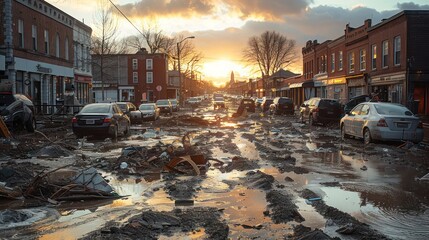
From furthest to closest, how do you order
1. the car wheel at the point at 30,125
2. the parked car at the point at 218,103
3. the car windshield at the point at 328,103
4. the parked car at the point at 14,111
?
1. the parked car at the point at 218,103
2. the car windshield at the point at 328,103
3. the car wheel at the point at 30,125
4. the parked car at the point at 14,111

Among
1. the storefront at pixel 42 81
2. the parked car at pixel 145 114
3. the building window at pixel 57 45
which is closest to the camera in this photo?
the parked car at pixel 145 114

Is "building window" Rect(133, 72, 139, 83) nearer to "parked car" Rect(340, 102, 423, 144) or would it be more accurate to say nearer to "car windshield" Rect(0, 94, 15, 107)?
"car windshield" Rect(0, 94, 15, 107)

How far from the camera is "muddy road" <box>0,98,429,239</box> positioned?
219 inches

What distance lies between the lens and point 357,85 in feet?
129

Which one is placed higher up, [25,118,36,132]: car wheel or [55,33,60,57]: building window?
[55,33,60,57]: building window

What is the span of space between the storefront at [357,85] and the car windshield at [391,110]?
72.0 ft

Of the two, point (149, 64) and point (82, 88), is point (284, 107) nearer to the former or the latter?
point (82, 88)

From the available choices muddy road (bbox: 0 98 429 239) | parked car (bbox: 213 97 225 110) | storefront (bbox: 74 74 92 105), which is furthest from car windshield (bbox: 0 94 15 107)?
parked car (bbox: 213 97 225 110)

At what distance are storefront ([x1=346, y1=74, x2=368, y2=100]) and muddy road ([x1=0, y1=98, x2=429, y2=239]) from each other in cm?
2561

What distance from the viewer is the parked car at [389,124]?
49.0 feet

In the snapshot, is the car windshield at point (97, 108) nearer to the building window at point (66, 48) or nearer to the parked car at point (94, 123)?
the parked car at point (94, 123)

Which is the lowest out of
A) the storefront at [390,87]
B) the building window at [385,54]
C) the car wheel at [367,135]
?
the car wheel at [367,135]

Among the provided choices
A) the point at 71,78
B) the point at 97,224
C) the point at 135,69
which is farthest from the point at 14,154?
the point at 135,69

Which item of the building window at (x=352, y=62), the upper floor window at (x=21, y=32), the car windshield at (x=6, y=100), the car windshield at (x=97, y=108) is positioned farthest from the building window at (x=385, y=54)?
the upper floor window at (x=21, y=32)
